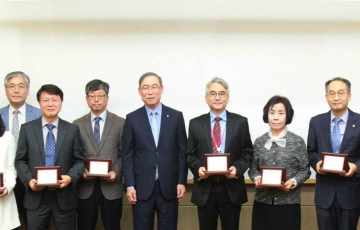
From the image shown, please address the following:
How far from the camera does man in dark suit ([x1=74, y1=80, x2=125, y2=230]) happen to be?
3.34 meters

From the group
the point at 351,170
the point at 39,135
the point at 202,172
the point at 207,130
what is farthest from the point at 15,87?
the point at 351,170

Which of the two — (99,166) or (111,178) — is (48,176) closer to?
(99,166)

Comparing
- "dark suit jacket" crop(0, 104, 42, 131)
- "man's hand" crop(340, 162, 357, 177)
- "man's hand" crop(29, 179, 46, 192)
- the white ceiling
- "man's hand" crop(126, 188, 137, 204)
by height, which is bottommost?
"man's hand" crop(126, 188, 137, 204)

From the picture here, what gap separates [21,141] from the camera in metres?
3.04

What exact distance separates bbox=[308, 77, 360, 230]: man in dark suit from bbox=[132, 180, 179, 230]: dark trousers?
1161mm

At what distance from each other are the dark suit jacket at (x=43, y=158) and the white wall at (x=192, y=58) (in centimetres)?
111

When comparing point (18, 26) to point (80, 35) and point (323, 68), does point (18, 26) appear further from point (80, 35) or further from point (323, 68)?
point (323, 68)

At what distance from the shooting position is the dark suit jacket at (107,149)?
3338mm

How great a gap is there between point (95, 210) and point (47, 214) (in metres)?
0.49

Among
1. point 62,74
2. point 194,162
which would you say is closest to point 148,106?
point 194,162

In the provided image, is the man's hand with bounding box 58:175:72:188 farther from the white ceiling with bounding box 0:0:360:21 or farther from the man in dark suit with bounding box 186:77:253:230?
the white ceiling with bounding box 0:0:360:21

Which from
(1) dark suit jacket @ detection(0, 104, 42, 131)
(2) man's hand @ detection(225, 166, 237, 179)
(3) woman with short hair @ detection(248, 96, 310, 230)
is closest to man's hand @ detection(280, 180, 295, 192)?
(3) woman with short hair @ detection(248, 96, 310, 230)

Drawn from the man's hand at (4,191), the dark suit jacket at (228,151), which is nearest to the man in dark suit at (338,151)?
the dark suit jacket at (228,151)

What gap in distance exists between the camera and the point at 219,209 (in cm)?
302
